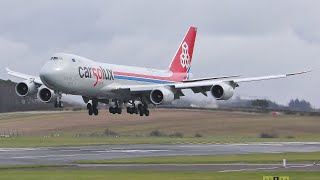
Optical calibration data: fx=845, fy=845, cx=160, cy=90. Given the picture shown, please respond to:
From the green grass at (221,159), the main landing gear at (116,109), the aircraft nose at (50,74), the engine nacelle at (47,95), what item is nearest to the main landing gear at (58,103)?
the aircraft nose at (50,74)

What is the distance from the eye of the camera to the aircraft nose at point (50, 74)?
86.4m

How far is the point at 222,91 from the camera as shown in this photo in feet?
307

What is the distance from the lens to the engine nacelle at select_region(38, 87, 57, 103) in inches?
3716

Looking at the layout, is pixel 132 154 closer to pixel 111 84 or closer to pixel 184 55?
pixel 111 84

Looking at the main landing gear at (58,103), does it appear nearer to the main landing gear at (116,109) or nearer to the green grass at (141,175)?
the main landing gear at (116,109)

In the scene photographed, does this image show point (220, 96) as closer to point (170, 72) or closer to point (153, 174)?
point (170, 72)

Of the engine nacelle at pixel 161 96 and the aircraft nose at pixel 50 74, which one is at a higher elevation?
the aircraft nose at pixel 50 74

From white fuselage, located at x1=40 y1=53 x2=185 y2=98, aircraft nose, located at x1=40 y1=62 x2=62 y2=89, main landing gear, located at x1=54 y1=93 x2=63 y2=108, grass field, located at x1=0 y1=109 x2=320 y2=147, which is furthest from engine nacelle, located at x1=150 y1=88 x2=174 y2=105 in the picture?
grass field, located at x1=0 y1=109 x2=320 y2=147

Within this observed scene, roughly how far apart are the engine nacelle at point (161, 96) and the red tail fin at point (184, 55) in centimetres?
1496

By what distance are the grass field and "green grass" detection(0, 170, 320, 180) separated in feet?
238

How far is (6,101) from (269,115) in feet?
175

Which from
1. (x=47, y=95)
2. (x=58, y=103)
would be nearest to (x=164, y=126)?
(x=47, y=95)

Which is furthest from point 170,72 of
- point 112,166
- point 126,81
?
point 112,166

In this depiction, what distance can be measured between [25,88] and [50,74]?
1159 cm
